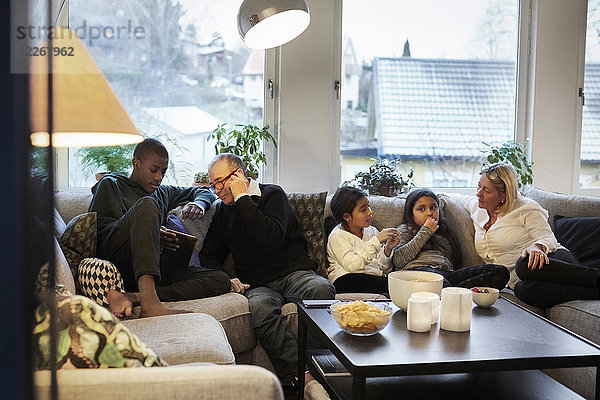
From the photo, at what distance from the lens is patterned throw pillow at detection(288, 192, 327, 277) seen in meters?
3.32

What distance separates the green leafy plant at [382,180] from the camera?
150 inches

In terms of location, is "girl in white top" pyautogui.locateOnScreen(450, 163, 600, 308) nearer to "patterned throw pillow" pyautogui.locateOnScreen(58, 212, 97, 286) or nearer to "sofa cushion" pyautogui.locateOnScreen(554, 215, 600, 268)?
"sofa cushion" pyautogui.locateOnScreen(554, 215, 600, 268)

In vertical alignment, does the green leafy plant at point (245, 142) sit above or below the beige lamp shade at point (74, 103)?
below

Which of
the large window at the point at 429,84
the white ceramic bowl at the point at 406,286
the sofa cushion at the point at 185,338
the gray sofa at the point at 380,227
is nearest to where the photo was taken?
the sofa cushion at the point at 185,338

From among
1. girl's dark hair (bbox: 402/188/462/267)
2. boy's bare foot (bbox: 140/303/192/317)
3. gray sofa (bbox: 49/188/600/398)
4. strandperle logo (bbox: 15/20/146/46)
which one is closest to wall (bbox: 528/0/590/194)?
gray sofa (bbox: 49/188/600/398)

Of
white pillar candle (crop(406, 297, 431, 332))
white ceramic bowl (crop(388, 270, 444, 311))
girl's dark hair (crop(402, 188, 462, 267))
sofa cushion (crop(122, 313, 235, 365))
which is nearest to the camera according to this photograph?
sofa cushion (crop(122, 313, 235, 365))

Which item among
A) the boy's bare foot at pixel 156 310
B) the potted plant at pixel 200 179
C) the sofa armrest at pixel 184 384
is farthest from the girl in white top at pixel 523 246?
the sofa armrest at pixel 184 384

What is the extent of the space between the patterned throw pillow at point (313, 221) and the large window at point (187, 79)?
789mm

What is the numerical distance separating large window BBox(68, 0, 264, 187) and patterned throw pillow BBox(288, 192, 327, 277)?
31.1 inches

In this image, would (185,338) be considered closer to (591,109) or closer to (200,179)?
(200,179)

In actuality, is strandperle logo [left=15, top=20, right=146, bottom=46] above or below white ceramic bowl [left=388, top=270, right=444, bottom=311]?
above

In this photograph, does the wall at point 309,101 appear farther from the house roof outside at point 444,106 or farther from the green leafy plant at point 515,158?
the green leafy plant at point 515,158

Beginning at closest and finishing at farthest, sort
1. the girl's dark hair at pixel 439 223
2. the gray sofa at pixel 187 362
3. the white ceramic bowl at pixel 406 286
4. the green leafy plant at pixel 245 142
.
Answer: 1. the gray sofa at pixel 187 362
2. the white ceramic bowl at pixel 406 286
3. the girl's dark hair at pixel 439 223
4. the green leafy plant at pixel 245 142

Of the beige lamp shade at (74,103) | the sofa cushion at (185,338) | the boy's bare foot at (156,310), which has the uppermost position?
the beige lamp shade at (74,103)
